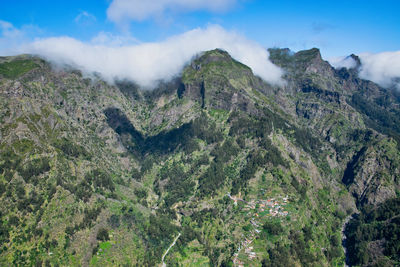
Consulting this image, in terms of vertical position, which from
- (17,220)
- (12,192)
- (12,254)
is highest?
(12,192)

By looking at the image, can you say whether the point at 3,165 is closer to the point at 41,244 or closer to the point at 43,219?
the point at 43,219

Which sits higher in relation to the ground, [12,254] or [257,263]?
[257,263]

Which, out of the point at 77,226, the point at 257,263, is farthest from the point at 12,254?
the point at 257,263

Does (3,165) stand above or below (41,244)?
above

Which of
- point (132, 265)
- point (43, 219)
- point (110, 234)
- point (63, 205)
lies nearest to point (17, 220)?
point (43, 219)

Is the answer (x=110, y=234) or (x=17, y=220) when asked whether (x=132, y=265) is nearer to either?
(x=110, y=234)

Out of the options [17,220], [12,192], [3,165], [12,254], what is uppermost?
[3,165]

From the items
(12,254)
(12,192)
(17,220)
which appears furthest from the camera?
(12,192)

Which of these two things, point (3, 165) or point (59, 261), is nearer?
point (59, 261)

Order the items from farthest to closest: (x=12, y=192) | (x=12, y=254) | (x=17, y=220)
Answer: (x=12, y=192) < (x=17, y=220) < (x=12, y=254)

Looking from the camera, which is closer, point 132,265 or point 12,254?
point 12,254
